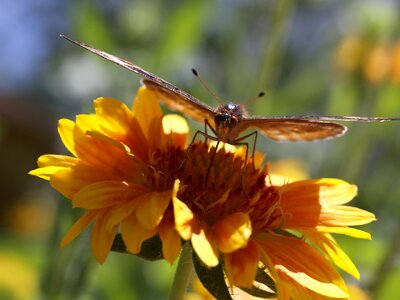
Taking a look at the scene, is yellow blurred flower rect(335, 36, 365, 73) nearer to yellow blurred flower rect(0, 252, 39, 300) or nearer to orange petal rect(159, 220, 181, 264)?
yellow blurred flower rect(0, 252, 39, 300)

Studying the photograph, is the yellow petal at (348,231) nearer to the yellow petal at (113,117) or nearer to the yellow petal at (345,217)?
the yellow petal at (345,217)

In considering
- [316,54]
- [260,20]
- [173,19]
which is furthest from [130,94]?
[260,20]

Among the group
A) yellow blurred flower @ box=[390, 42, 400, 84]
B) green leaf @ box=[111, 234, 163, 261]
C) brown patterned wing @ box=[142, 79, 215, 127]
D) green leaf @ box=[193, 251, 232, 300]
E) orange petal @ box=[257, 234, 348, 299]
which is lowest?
green leaf @ box=[193, 251, 232, 300]

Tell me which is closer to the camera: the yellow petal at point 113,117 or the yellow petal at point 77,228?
the yellow petal at point 77,228

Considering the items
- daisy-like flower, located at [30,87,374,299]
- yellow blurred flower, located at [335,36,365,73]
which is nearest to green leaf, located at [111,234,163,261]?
daisy-like flower, located at [30,87,374,299]

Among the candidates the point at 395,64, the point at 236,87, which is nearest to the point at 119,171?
the point at 236,87

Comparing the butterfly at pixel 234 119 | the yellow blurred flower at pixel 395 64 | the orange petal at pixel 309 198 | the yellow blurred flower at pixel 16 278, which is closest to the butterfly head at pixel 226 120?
the butterfly at pixel 234 119
